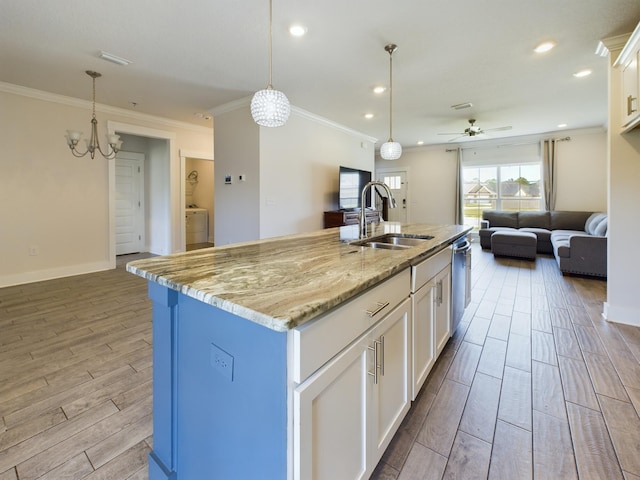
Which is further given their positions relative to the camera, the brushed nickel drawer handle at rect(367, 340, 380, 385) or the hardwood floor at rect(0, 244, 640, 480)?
the hardwood floor at rect(0, 244, 640, 480)

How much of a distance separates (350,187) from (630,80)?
3.84 meters

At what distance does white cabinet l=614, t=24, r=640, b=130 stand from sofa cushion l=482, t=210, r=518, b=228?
4.46 metres

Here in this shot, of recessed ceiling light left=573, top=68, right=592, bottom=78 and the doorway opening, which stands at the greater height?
recessed ceiling light left=573, top=68, right=592, bottom=78

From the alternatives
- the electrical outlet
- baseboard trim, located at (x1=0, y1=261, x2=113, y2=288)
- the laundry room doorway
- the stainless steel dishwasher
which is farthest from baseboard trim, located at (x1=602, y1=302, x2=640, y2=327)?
the laundry room doorway

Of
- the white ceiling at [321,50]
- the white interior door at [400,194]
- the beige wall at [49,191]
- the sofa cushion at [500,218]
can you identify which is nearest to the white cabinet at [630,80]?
the white ceiling at [321,50]

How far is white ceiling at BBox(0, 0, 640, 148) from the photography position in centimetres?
236

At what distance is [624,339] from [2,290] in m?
6.53

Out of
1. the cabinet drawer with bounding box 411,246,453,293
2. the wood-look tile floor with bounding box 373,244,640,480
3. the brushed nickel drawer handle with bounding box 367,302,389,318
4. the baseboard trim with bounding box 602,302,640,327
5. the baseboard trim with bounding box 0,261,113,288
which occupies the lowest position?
the wood-look tile floor with bounding box 373,244,640,480

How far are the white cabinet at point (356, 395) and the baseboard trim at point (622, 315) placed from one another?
2.65 metres

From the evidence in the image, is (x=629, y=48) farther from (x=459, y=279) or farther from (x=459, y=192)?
(x=459, y=192)

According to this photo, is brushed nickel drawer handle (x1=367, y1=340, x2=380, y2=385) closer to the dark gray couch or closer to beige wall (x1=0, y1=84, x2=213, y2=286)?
the dark gray couch

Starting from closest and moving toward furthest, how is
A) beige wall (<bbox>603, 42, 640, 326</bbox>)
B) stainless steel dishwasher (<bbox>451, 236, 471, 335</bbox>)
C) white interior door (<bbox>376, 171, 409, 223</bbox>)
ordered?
stainless steel dishwasher (<bbox>451, 236, 471, 335</bbox>) → beige wall (<bbox>603, 42, 640, 326</bbox>) → white interior door (<bbox>376, 171, 409, 223</bbox>)

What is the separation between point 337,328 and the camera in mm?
910

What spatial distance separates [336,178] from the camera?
583 cm
